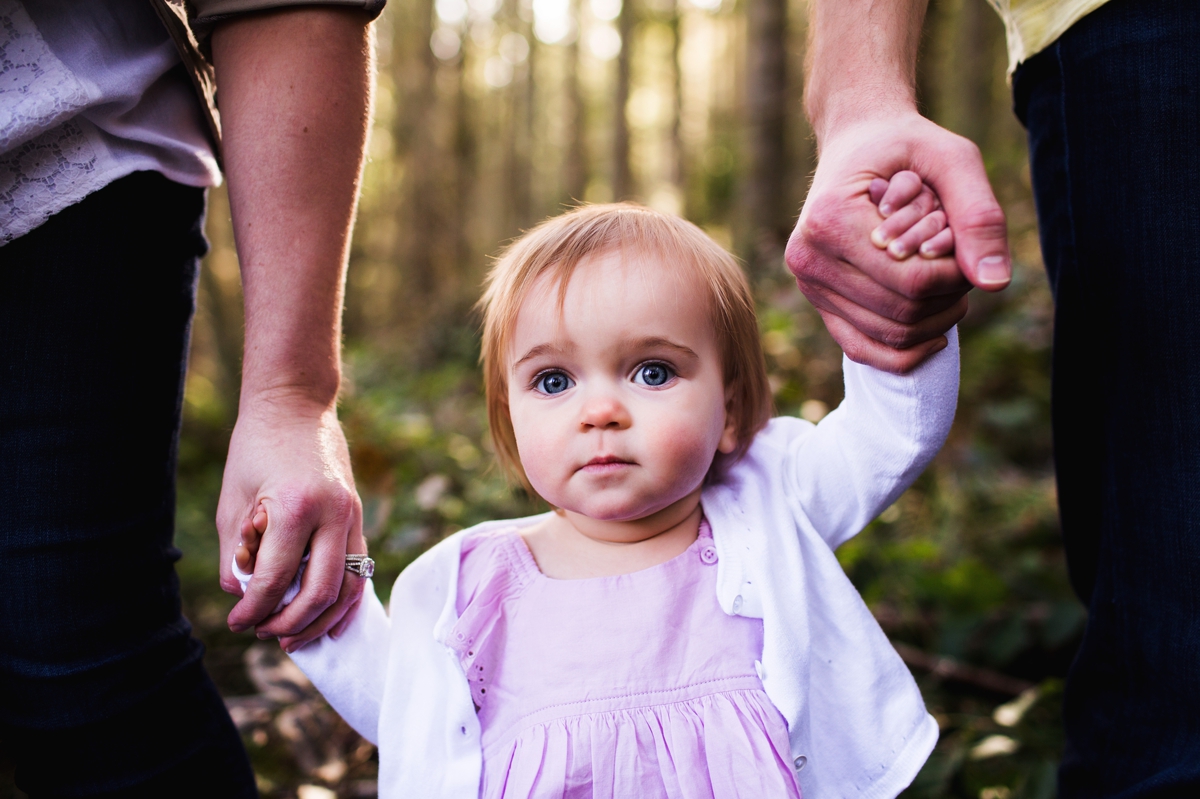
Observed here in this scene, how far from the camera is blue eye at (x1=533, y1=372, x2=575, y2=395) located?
1.28 metres

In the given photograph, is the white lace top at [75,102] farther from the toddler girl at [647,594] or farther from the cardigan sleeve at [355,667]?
the cardigan sleeve at [355,667]

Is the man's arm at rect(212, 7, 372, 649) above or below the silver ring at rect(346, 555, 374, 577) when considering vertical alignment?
above

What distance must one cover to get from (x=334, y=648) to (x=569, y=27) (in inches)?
Answer: 825

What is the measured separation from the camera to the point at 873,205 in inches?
39.8

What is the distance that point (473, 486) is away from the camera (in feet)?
9.04

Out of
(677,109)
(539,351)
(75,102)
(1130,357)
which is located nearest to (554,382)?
(539,351)

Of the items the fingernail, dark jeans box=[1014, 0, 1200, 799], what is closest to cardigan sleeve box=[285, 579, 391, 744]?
the fingernail

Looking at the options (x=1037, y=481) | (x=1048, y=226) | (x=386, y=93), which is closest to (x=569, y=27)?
(x=386, y=93)

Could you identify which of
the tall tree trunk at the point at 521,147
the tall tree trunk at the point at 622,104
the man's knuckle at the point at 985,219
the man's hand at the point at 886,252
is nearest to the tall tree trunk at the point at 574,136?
the tall tree trunk at the point at 521,147

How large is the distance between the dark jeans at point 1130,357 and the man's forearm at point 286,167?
1187 millimetres

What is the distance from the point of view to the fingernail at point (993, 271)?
→ 2.98 ft

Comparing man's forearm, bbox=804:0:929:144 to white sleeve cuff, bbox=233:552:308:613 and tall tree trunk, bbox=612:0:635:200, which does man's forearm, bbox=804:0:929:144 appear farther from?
tall tree trunk, bbox=612:0:635:200

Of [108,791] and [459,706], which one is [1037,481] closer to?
[459,706]

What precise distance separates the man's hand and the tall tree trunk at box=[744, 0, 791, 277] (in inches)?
203
